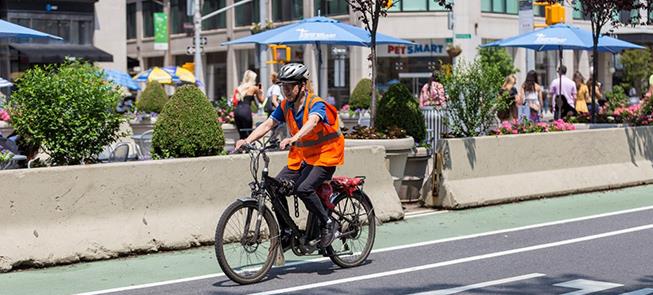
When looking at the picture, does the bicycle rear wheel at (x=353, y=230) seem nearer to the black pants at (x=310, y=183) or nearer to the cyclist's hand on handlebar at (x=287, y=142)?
the black pants at (x=310, y=183)

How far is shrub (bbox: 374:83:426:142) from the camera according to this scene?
572 inches

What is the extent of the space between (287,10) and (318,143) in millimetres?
49455

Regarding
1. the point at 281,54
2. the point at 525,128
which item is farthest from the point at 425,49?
the point at 525,128

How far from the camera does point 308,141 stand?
30.9 ft

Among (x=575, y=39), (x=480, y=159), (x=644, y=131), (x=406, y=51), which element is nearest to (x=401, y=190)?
(x=480, y=159)

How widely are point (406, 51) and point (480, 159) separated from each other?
134 ft

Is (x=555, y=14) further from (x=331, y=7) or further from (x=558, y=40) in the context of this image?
(x=331, y=7)

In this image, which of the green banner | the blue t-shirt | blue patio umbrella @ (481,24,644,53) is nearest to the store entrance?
the green banner

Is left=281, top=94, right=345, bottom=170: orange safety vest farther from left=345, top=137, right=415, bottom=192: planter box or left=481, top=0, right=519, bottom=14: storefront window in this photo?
left=481, top=0, right=519, bottom=14: storefront window

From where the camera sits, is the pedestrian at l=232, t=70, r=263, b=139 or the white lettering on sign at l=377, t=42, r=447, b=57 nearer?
the pedestrian at l=232, t=70, r=263, b=139

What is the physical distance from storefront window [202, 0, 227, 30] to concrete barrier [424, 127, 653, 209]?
161ft

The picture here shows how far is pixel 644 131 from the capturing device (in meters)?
17.3

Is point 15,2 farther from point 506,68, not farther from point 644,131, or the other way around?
point 644,131

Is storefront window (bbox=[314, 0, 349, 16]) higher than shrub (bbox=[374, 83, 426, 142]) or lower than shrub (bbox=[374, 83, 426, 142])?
higher
